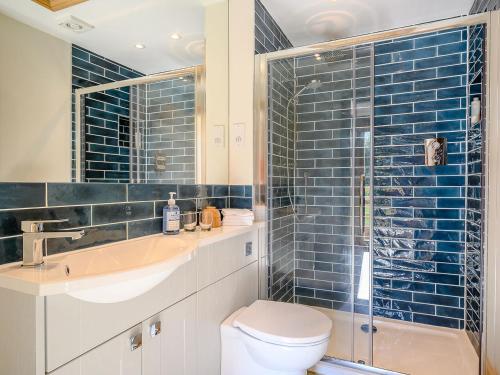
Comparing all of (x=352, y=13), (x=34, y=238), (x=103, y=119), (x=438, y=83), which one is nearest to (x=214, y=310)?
(x=34, y=238)

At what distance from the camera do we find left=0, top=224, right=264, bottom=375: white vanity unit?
2.58 feet

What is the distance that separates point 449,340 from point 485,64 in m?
1.99

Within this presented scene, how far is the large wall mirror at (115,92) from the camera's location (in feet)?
3.29

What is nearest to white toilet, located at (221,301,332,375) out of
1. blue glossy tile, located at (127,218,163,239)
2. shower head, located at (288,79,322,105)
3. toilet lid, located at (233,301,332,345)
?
toilet lid, located at (233,301,332,345)

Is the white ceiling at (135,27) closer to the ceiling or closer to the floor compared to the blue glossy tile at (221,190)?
closer to the ceiling

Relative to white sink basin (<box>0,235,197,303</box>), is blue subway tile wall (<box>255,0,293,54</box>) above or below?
above

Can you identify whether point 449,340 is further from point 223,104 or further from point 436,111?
point 223,104

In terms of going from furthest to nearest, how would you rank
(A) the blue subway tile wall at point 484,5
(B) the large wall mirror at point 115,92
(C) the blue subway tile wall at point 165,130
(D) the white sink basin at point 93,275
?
(A) the blue subway tile wall at point 484,5 < (C) the blue subway tile wall at point 165,130 < (B) the large wall mirror at point 115,92 < (D) the white sink basin at point 93,275

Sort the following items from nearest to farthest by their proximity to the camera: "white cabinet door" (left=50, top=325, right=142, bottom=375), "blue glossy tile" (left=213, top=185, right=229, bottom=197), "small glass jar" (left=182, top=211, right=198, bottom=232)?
"white cabinet door" (left=50, top=325, right=142, bottom=375)
"small glass jar" (left=182, top=211, right=198, bottom=232)
"blue glossy tile" (left=213, top=185, right=229, bottom=197)

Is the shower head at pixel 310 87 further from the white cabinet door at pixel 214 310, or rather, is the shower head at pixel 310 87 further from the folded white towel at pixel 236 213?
the white cabinet door at pixel 214 310

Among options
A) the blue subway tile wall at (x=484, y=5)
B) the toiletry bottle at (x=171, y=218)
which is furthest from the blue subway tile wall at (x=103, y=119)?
the blue subway tile wall at (x=484, y=5)

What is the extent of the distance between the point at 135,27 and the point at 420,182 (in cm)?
238

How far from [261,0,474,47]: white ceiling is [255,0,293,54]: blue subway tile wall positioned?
1.8 inches

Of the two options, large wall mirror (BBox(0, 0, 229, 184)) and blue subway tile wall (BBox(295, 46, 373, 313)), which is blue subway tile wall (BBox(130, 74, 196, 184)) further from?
blue subway tile wall (BBox(295, 46, 373, 313))
